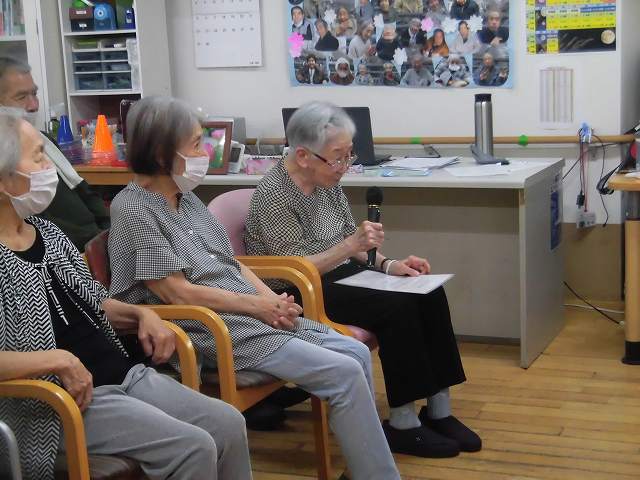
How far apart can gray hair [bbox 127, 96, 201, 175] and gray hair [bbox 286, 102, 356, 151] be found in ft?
1.63

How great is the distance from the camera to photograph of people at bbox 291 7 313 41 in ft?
15.2

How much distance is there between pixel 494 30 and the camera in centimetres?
433

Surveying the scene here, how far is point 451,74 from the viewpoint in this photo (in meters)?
4.43

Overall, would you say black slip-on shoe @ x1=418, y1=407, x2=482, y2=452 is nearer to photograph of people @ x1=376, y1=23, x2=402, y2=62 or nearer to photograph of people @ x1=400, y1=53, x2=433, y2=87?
photograph of people @ x1=400, y1=53, x2=433, y2=87

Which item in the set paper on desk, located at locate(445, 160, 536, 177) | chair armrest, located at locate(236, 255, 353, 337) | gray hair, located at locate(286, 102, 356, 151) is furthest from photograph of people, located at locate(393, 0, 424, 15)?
chair armrest, located at locate(236, 255, 353, 337)

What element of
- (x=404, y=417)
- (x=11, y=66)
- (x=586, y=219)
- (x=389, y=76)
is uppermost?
(x=11, y=66)

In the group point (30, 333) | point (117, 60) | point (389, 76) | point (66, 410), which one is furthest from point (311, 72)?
point (66, 410)

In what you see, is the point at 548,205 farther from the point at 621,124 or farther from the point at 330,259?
the point at 330,259

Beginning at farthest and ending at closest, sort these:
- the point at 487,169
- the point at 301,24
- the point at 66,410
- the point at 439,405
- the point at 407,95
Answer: the point at 301,24, the point at 407,95, the point at 487,169, the point at 439,405, the point at 66,410

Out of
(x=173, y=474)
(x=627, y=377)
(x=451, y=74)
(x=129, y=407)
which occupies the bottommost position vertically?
(x=627, y=377)

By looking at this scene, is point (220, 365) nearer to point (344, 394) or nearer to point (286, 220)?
point (344, 394)

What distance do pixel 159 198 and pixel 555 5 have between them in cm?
247

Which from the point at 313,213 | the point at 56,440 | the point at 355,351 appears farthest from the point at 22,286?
the point at 313,213

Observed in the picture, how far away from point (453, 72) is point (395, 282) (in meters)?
1.82
